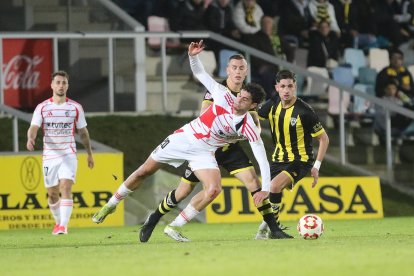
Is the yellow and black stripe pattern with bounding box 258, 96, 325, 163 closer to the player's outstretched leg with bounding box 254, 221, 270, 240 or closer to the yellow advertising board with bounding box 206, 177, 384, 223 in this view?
the player's outstretched leg with bounding box 254, 221, 270, 240

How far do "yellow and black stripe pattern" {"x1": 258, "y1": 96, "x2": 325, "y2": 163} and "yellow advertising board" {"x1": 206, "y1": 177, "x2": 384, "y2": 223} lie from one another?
4.45 meters

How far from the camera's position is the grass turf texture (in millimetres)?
8969

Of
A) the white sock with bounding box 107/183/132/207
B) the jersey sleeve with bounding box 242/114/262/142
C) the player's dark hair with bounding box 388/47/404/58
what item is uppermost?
the player's dark hair with bounding box 388/47/404/58

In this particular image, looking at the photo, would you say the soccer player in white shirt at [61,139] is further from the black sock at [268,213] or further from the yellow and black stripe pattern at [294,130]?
the black sock at [268,213]

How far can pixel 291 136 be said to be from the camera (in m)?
13.7

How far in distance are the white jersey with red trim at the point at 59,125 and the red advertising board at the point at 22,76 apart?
3.90 meters

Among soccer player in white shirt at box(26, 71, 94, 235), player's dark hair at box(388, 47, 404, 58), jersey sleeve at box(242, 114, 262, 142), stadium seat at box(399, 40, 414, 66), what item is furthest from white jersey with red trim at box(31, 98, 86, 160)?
stadium seat at box(399, 40, 414, 66)

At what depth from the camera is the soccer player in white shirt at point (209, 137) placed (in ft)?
39.8

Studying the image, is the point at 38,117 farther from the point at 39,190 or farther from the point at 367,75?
the point at 367,75

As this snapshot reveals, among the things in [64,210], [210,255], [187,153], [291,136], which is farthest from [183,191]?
[64,210]

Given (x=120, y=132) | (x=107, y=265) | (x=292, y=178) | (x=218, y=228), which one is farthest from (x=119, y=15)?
(x=107, y=265)

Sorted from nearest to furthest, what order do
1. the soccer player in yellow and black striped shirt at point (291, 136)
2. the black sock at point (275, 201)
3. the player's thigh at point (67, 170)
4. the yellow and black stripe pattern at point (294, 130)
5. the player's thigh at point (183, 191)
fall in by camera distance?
the player's thigh at point (183, 191) < the black sock at point (275, 201) < the soccer player in yellow and black striped shirt at point (291, 136) < the yellow and black stripe pattern at point (294, 130) < the player's thigh at point (67, 170)

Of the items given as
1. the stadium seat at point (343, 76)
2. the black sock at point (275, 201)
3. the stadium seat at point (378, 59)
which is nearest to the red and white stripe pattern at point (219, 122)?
the black sock at point (275, 201)

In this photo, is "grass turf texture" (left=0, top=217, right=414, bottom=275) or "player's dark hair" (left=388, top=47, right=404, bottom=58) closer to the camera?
"grass turf texture" (left=0, top=217, right=414, bottom=275)
